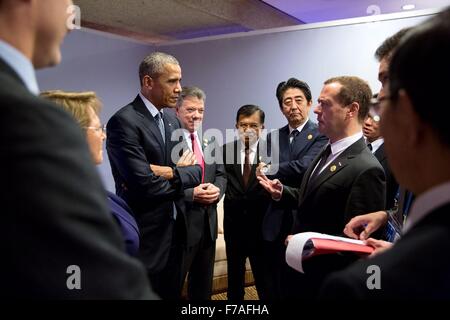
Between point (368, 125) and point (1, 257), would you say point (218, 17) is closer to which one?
point (368, 125)

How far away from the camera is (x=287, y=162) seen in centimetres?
281

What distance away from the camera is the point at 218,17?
172 inches

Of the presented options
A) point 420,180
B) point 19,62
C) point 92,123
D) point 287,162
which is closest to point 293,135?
point 287,162

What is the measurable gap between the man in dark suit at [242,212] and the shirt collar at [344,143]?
3.13 feet

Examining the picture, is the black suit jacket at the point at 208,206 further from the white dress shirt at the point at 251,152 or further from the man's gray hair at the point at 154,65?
the man's gray hair at the point at 154,65

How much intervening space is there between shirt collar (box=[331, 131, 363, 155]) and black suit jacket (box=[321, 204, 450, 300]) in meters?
1.36

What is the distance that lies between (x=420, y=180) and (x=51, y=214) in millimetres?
487

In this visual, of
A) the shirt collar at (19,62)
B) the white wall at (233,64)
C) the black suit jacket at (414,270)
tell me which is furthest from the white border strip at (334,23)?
the shirt collar at (19,62)

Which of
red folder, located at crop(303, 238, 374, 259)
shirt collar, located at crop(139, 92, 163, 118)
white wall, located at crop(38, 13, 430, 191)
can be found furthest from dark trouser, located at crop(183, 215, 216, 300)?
white wall, located at crop(38, 13, 430, 191)

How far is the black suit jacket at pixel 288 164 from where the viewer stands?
2697 millimetres

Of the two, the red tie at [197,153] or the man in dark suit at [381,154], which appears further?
the red tie at [197,153]

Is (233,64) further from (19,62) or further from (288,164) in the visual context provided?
(19,62)

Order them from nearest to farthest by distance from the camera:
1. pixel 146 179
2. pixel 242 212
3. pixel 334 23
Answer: pixel 146 179
pixel 242 212
pixel 334 23

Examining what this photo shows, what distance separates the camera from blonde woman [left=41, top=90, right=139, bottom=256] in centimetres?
153
